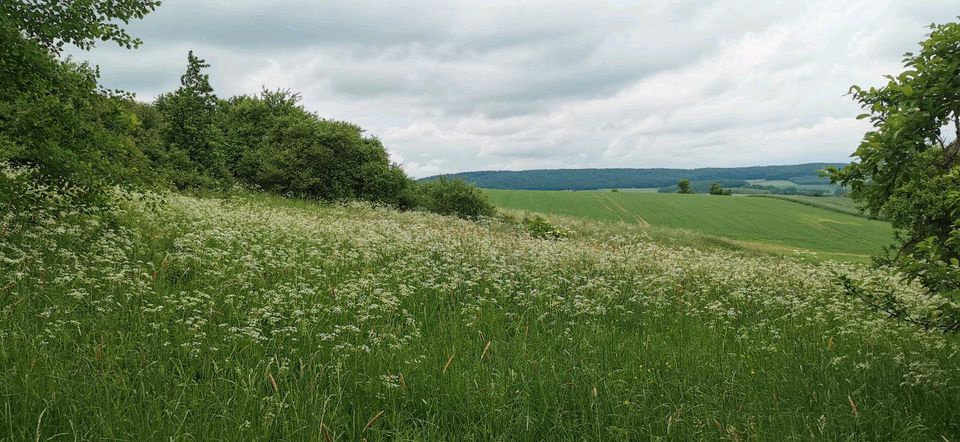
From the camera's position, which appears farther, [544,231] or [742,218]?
[742,218]

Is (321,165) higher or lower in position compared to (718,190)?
higher

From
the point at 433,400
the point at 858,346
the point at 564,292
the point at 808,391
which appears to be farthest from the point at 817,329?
the point at 433,400

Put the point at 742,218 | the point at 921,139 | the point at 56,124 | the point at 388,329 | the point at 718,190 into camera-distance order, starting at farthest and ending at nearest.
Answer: the point at 718,190
the point at 742,218
the point at 56,124
the point at 388,329
the point at 921,139

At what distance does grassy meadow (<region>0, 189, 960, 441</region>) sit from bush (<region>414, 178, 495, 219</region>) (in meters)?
23.2

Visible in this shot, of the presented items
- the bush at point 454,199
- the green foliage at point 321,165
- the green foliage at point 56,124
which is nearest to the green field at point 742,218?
the bush at point 454,199

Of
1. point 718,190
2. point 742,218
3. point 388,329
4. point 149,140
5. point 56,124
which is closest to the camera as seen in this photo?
point 388,329

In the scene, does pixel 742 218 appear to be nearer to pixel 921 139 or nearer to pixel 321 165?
pixel 321 165

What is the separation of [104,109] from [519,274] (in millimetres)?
7121

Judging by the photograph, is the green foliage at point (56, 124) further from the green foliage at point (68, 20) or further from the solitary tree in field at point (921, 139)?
the solitary tree in field at point (921, 139)

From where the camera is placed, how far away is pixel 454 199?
31.4 meters

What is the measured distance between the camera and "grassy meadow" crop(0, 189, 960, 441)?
149 inches

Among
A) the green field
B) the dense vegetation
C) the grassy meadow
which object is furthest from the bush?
the grassy meadow

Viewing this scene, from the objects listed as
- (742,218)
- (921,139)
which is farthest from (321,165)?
(742,218)

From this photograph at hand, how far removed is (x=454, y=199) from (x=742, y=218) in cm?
4203
